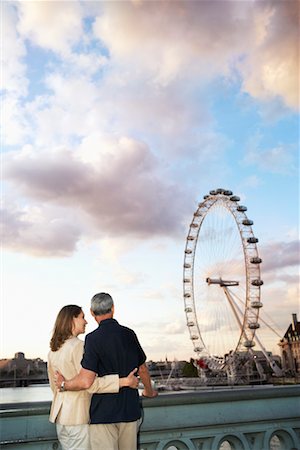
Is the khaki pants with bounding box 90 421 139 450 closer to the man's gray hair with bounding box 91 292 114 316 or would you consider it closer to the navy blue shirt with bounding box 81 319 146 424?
the navy blue shirt with bounding box 81 319 146 424

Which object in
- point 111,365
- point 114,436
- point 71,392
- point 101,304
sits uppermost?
point 101,304

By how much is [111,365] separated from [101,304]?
1.07 feet

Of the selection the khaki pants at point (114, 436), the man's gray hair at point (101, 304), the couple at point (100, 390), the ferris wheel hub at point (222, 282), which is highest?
the ferris wheel hub at point (222, 282)

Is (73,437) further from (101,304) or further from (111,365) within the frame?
(101,304)

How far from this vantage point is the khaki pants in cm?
248

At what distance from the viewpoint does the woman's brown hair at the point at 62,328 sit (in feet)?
8.76

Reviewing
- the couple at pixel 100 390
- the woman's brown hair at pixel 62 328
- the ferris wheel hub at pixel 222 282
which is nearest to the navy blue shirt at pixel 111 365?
the couple at pixel 100 390

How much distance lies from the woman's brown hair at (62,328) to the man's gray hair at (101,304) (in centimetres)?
14

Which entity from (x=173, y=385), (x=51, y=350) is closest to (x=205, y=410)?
(x=51, y=350)

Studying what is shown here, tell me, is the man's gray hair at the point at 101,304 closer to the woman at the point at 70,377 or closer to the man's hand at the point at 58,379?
the woman at the point at 70,377

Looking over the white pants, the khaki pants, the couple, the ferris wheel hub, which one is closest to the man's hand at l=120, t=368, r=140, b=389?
the couple

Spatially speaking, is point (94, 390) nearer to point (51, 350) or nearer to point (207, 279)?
point (51, 350)

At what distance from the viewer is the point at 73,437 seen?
8.20 ft

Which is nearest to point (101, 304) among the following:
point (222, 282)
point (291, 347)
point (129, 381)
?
point (129, 381)
